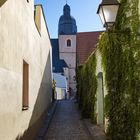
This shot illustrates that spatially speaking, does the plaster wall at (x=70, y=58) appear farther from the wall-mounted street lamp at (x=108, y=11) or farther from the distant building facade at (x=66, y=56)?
the wall-mounted street lamp at (x=108, y=11)

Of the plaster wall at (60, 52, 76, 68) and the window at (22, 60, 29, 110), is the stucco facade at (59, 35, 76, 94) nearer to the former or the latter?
the plaster wall at (60, 52, 76, 68)

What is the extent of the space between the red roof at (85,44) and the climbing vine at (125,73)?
2290cm

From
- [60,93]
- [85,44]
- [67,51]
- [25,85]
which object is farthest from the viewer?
[67,51]

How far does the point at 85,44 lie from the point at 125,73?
2792 cm

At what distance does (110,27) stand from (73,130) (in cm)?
756

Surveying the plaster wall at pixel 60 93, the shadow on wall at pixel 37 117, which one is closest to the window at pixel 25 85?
the shadow on wall at pixel 37 117

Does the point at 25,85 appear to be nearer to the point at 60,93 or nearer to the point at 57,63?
the point at 60,93

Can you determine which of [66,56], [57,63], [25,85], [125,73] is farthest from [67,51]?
[125,73]

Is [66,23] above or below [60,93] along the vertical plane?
above

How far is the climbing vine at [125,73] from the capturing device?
6.38 m

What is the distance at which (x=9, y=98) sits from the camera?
583cm

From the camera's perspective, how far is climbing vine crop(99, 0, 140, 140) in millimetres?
6375

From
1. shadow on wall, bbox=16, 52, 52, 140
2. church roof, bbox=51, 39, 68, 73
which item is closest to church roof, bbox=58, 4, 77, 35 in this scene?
church roof, bbox=51, 39, 68, 73

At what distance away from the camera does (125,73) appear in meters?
6.79
